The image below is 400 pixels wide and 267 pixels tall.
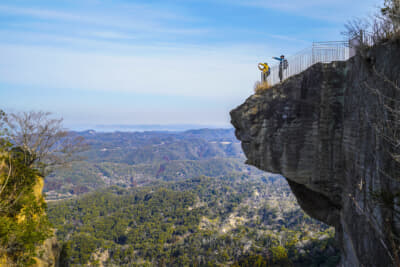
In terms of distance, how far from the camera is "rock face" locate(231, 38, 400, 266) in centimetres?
1070

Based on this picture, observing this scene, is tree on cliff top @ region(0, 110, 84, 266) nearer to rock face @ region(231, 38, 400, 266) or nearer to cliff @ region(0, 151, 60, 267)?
cliff @ region(0, 151, 60, 267)

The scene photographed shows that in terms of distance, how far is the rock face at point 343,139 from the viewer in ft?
35.1

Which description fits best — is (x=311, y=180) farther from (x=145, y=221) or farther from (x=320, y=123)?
(x=145, y=221)

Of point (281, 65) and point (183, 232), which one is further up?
point (281, 65)

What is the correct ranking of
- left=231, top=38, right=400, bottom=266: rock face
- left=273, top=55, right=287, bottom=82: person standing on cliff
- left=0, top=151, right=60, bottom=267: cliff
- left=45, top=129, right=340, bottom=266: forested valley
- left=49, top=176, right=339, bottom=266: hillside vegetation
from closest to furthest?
left=231, top=38, right=400, bottom=266: rock face
left=0, top=151, right=60, bottom=267: cliff
left=273, top=55, right=287, bottom=82: person standing on cliff
left=45, top=129, right=340, bottom=266: forested valley
left=49, top=176, right=339, bottom=266: hillside vegetation

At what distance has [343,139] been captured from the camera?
14.9 m

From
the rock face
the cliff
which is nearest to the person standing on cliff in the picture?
the rock face

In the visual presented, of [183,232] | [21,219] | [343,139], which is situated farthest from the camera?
[183,232]

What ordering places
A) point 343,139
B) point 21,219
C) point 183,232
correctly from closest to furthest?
1. point 343,139
2. point 21,219
3. point 183,232

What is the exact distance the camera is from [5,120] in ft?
68.6

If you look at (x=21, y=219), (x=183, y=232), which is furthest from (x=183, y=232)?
(x=21, y=219)

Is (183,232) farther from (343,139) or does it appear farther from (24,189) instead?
(343,139)

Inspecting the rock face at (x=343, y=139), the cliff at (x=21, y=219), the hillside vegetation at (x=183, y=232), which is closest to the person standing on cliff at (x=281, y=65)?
the rock face at (x=343, y=139)

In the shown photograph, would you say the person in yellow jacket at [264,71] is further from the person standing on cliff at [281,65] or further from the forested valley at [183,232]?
the forested valley at [183,232]
